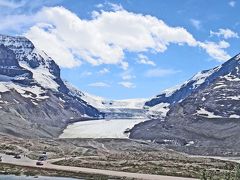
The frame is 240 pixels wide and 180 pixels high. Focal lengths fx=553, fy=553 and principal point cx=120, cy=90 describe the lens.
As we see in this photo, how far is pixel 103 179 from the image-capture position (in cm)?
14550

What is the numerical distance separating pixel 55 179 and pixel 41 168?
28.9 metres

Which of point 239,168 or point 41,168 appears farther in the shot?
point 41,168

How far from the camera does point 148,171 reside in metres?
177

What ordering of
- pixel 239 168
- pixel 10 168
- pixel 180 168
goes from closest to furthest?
pixel 239 168, pixel 10 168, pixel 180 168

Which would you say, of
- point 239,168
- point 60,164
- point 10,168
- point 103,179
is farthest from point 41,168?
point 239,168

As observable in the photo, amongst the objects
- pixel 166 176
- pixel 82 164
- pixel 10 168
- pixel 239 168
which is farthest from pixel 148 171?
pixel 239 168

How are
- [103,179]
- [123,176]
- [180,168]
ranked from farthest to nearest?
[180,168], [123,176], [103,179]

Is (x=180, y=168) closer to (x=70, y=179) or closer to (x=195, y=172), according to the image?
(x=195, y=172)

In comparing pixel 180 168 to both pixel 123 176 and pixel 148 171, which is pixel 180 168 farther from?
pixel 123 176

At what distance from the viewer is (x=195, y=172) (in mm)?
175250

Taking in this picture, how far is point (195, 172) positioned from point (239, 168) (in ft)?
337

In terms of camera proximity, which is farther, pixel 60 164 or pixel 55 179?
pixel 60 164

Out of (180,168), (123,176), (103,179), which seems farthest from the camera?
(180,168)

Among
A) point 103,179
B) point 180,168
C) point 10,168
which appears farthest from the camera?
point 180,168
